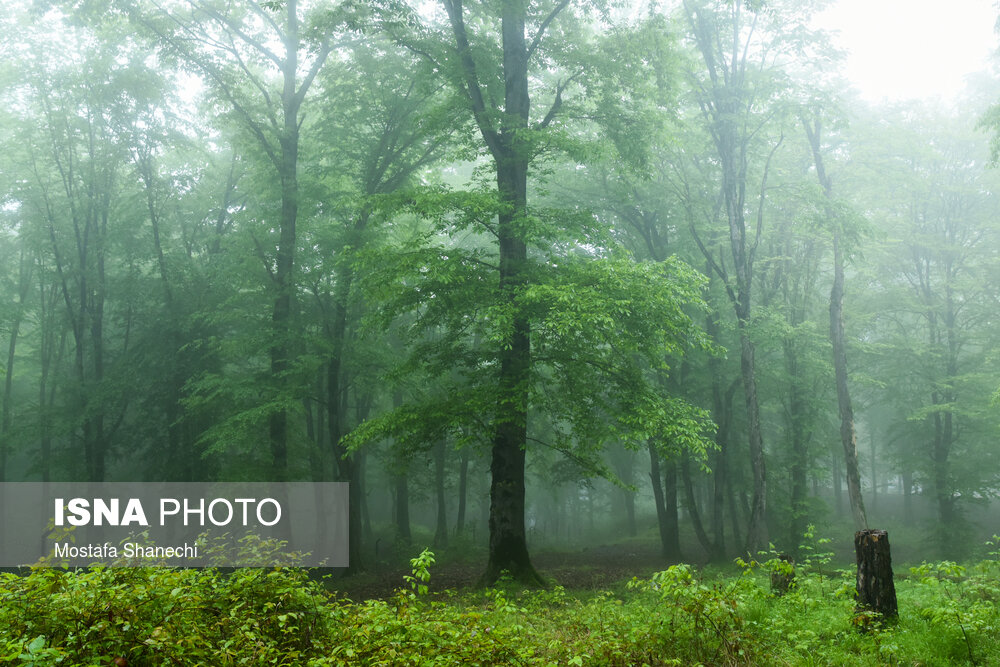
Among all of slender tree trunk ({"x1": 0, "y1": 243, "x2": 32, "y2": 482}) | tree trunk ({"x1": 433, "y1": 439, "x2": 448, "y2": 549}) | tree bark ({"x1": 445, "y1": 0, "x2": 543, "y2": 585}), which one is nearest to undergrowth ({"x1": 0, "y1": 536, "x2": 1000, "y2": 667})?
tree bark ({"x1": 445, "y1": 0, "x2": 543, "y2": 585})

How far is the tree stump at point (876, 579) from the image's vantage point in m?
5.92

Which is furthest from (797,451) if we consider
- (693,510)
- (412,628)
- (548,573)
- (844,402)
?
(412,628)

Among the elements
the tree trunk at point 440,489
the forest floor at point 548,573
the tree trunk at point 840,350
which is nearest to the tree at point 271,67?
the forest floor at point 548,573

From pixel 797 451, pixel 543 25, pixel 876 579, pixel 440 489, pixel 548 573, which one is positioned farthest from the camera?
pixel 440 489

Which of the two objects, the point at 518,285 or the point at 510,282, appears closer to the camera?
the point at 518,285

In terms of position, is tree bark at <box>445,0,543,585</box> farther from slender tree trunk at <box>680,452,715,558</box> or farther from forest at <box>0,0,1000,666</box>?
slender tree trunk at <box>680,452,715,558</box>

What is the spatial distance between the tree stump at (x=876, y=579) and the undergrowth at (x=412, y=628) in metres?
0.17

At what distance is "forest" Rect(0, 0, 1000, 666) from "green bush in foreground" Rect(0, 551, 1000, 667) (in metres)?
0.04

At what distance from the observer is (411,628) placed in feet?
15.2

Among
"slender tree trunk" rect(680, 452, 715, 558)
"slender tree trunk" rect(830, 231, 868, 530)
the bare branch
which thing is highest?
the bare branch

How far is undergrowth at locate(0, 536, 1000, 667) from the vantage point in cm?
385

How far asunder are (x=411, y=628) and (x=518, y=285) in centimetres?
764

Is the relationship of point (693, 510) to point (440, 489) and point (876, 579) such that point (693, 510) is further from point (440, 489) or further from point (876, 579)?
point (876, 579)

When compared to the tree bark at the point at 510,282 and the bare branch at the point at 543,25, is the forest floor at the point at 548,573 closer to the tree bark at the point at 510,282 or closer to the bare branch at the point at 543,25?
the tree bark at the point at 510,282
